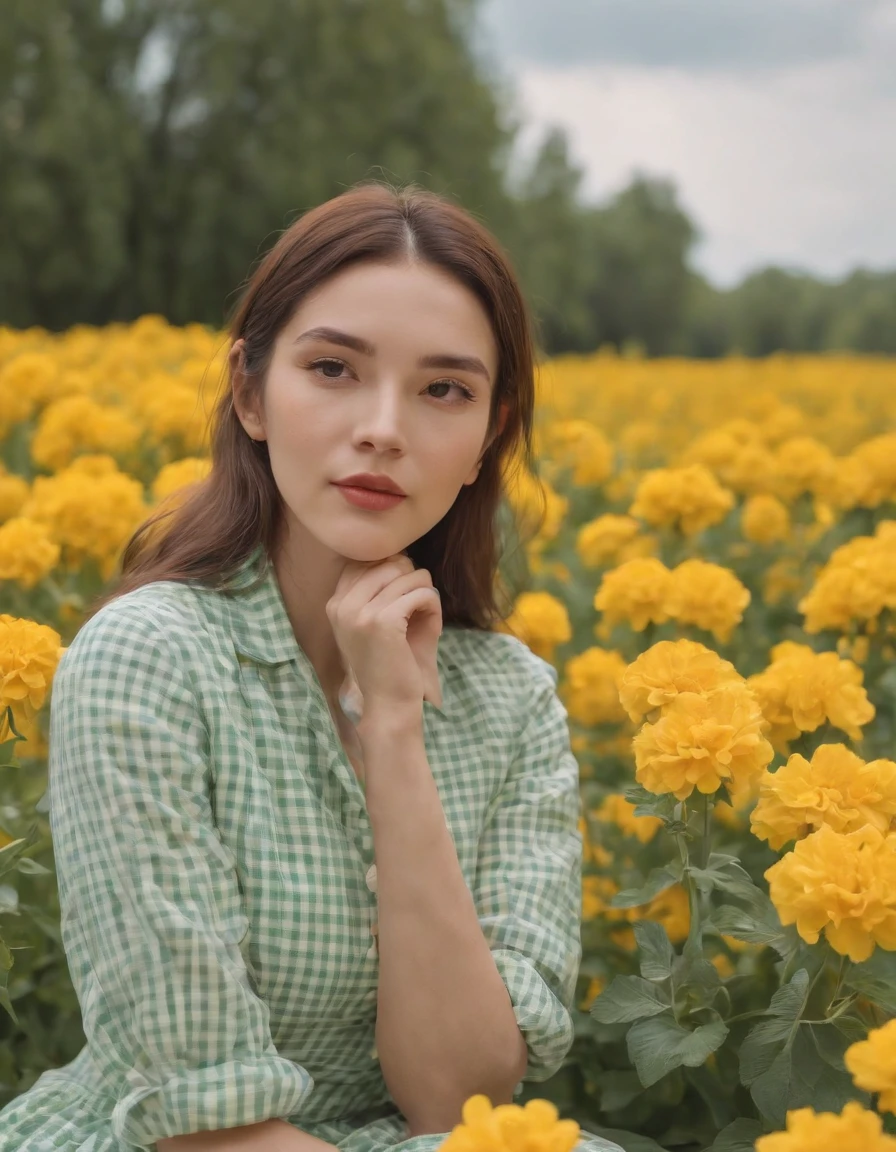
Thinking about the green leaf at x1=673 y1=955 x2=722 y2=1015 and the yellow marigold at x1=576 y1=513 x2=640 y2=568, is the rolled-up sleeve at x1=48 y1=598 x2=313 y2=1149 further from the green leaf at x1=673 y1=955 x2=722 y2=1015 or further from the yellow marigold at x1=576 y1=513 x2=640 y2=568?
the yellow marigold at x1=576 y1=513 x2=640 y2=568

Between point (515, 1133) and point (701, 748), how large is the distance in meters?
0.59

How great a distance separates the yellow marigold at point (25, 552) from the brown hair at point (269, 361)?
0.52 metres

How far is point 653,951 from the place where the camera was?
66.2 inches

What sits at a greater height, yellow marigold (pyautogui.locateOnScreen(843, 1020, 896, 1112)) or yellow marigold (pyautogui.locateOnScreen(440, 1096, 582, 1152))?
yellow marigold (pyautogui.locateOnScreen(843, 1020, 896, 1112))

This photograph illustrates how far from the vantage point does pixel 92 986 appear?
57.2 inches

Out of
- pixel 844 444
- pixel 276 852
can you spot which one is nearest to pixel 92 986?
pixel 276 852

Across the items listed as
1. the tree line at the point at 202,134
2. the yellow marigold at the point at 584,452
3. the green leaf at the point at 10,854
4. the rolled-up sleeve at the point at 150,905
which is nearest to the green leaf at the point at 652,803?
the rolled-up sleeve at the point at 150,905

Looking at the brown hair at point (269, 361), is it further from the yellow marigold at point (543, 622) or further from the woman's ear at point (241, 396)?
the yellow marigold at point (543, 622)

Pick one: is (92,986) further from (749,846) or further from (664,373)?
(664,373)

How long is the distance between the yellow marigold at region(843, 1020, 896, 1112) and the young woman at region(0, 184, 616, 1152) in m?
0.52

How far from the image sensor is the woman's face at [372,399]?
1.64 metres

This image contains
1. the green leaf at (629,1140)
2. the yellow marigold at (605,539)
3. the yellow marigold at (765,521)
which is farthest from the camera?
the yellow marigold at (765,521)

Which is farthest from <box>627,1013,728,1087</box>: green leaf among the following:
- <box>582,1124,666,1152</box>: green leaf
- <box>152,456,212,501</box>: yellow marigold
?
<box>152,456,212,501</box>: yellow marigold

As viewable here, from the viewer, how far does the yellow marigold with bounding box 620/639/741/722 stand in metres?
1.63
